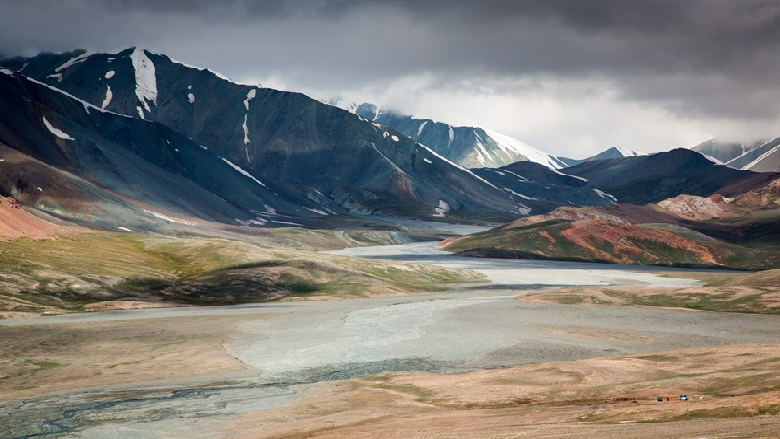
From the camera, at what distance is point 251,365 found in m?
73.0

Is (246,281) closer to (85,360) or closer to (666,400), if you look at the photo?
(85,360)

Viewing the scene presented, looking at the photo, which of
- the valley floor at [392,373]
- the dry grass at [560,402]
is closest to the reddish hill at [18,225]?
the valley floor at [392,373]

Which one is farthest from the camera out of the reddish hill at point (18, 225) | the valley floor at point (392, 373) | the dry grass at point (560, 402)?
the reddish hill at point (18, 225)

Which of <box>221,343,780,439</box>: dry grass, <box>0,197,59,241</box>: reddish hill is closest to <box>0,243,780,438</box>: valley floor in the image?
<box>221,343,780,439</box>: dry grass

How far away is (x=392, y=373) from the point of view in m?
67.4

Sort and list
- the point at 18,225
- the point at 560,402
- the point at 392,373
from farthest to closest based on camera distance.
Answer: the point at 18,225
the point at 392,373
the point at 560,402

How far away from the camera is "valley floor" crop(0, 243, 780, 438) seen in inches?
1724

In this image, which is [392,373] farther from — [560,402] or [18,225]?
[18,225]

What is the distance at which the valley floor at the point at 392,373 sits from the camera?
43800mm

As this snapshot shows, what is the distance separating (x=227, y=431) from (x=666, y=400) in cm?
2875

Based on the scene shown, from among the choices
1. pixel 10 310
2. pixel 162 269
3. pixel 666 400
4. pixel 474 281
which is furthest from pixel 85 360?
pixel 474 281

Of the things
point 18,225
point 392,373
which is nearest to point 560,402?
point 392,373

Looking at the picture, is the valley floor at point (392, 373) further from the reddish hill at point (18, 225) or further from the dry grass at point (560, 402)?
Answer: the reddish hill at point (18, 225)

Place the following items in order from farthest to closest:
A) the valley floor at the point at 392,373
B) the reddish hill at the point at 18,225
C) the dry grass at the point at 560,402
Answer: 1. the reddish hill at the point at 18,225
2. the valley floor at the point at 392,373
3. the dry grass at the point at 560,402
